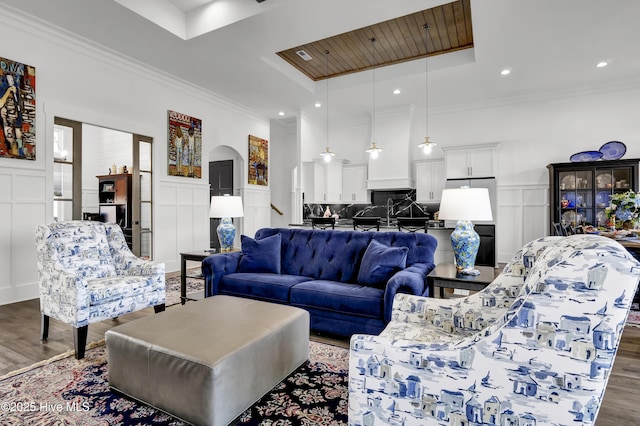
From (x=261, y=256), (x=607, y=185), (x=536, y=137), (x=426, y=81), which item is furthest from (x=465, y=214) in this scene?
(x=536, y=137)

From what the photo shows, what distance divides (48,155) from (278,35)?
322 centimetres

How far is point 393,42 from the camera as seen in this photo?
15.4ft

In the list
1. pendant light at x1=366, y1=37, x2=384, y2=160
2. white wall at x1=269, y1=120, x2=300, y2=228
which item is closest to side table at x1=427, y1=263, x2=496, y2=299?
pendant light at x1=366, y1=37, x2=384, y2=160

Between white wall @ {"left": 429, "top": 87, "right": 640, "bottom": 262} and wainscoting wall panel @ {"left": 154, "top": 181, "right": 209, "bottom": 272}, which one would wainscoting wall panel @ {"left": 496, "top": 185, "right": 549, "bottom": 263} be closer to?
white wall @ {"left": 429, "top": 87, "right": 640, "bottom": 262}

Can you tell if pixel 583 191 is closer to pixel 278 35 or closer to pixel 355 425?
pixel 278 35

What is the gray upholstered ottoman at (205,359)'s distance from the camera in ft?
4.98

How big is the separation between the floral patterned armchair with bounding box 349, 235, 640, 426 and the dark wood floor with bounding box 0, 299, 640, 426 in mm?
1099

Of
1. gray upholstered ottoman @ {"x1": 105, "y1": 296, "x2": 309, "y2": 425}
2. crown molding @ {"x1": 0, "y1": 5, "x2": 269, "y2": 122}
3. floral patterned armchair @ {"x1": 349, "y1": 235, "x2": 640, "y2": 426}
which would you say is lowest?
gray upholstered ottoman @ {"x1": 105, "y1": 296, "x2": 309, "y2": 425}

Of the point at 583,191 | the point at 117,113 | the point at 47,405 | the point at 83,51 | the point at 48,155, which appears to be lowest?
the point at 47,405

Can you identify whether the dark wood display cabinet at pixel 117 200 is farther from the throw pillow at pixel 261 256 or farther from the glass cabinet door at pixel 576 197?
the glass cabinet door at pixel 576 197

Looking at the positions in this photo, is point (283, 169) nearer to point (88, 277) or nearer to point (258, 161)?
point (258, 161)

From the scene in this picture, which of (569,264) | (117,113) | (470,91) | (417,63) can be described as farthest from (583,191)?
(117,113)

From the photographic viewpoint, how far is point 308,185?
7762 millimetres

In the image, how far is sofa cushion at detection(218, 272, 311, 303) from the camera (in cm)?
290
